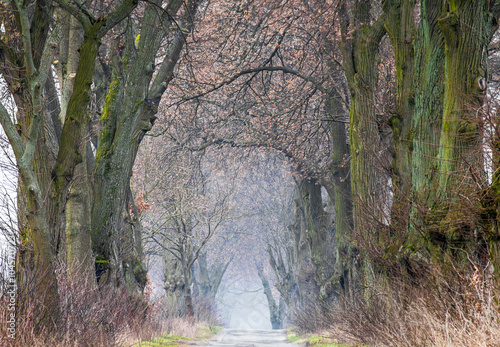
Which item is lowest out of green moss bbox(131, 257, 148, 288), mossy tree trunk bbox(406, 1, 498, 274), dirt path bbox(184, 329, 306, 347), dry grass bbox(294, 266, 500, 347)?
dirt path bbox(184, 329, 306, 347)

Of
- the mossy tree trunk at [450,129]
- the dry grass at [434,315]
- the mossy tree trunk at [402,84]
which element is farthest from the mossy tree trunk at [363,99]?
the mossy tree trunk at [450,129]

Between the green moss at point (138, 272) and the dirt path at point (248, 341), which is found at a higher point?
the green moss at point (138, 272)

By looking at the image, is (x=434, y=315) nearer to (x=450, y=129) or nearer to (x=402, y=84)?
(x=450, y=129)

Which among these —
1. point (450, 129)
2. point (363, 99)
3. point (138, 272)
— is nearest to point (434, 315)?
point (450, 129)

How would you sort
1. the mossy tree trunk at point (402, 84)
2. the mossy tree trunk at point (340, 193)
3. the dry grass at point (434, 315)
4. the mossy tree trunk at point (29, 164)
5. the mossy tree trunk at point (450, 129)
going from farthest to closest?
the mossy tree trunk at point (340, 193) → the mossy tree trunk at point (402, 84) → the mossy tree trunk at point (450, 129) → the mossy tree trunk at point (29, 164) → the dry grass at point (434, 315)

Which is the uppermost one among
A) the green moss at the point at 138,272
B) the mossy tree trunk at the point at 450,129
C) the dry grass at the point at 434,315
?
the mossy tree trunk at the point at 450,129

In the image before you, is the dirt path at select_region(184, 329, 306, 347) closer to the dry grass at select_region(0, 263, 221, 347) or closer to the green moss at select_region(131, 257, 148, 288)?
the green moss at select_region(131, 257, 148, 288)

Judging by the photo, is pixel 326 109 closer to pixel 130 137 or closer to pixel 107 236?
pixel 130 137

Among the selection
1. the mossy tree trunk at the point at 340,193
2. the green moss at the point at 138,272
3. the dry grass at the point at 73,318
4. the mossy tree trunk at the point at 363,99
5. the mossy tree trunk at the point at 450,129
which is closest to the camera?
the dry grass at the point at 73,318

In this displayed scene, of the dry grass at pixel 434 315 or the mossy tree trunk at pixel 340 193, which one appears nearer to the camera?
the dry grass at pixel 434 315

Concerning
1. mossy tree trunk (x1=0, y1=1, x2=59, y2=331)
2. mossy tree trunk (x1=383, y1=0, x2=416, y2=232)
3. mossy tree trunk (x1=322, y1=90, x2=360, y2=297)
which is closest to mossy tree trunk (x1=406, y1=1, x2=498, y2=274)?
mossy tree trunk (x1=383, y1=0, x2=416, y2=232)

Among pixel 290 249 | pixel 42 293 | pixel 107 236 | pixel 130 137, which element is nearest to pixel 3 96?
pixel 130 137

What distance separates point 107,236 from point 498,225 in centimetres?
697

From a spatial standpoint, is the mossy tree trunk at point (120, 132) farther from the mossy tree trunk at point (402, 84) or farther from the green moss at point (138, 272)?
the mossy tree trunk at point (402, 84)
